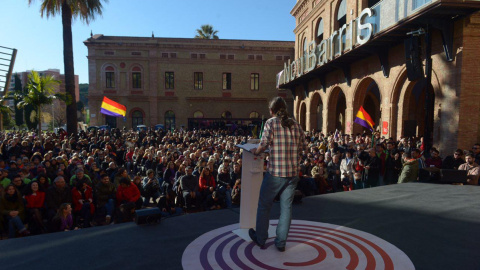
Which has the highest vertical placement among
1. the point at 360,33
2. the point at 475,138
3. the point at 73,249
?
the point at 360,33

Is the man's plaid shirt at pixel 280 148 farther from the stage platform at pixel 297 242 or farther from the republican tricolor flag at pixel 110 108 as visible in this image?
the republican tricolor flag at pixel 110 108

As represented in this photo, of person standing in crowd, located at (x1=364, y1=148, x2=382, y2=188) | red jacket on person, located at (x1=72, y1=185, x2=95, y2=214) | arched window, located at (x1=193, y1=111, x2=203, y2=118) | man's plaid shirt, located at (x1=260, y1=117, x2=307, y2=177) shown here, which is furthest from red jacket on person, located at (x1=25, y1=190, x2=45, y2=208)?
arched window, located at (x1=193, y1=111, x2=203, y2=118)

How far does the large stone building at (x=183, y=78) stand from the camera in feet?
113

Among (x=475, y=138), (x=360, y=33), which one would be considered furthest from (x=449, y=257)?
(x=360, y=33)

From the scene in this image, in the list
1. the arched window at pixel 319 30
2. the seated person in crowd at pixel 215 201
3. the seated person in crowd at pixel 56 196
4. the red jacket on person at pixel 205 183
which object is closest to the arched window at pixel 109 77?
the arched window at pixel 319 30

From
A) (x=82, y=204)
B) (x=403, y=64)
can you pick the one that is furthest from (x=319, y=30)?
(x=82, y=204)

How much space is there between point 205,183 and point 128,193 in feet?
6.88

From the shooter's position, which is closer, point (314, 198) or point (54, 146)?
point (314, 198)

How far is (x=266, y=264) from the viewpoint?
3.17 metres

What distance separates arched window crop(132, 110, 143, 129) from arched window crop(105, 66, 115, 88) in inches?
162

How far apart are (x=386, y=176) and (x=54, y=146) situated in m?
14.0

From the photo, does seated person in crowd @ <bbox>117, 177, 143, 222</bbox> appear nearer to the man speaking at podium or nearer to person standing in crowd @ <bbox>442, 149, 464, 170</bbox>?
the man speaking at podium

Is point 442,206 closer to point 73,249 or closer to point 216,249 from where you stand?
point 216,249

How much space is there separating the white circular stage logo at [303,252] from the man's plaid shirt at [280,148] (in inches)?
36.7
